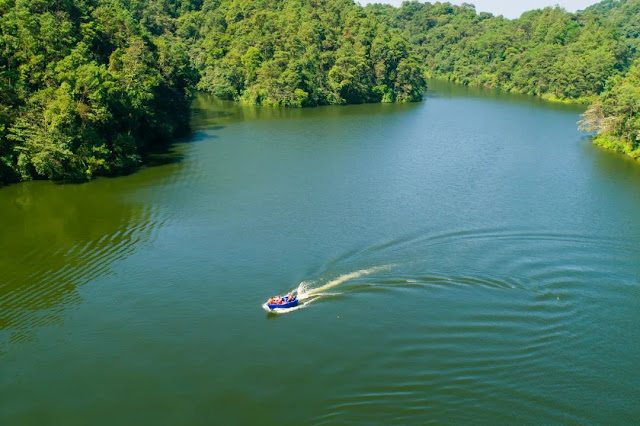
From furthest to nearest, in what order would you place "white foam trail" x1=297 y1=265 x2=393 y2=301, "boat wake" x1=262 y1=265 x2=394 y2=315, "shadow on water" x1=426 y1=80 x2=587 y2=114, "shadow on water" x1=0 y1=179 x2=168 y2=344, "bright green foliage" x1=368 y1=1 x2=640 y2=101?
"bright green foliage" x1=368 y1=1 x2=640 y2=101 < "shadow on water" x1=426 y1=80 x2=587 y2=114 < "white foam trail" x1=297 y1=265 x2=393 y2=301 < "shadow on water" x1=0 y1=179 x2=168 y2=344 < "boat wake" x1=262 y1=265 x2=394 y2=315

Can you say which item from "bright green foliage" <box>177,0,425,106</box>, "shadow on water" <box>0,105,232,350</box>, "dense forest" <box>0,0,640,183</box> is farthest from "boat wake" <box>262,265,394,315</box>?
"bright green foliage" <box>177,0,425,106</box>

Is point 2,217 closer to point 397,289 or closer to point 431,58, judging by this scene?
point 397,289

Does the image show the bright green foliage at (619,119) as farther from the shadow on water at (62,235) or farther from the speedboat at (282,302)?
the shadow on water at (62,235)

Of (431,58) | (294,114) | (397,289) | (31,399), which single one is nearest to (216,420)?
(31,399)

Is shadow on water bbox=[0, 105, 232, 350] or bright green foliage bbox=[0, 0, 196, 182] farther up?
bright green foliage bbox=[0, 0, 196, 182]

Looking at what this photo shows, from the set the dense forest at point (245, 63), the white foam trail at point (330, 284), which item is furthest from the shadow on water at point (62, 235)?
the white foam trail at point (330, 284)

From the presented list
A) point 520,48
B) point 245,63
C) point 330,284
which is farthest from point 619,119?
point 520,48

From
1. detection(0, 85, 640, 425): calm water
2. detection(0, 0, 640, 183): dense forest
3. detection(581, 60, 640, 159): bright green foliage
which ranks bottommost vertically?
detection(0, 85, 640, 425): calm water

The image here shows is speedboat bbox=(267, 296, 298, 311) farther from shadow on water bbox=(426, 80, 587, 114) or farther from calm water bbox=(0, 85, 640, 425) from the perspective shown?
shadow on water bbox=(426, 80, 587, 114)
